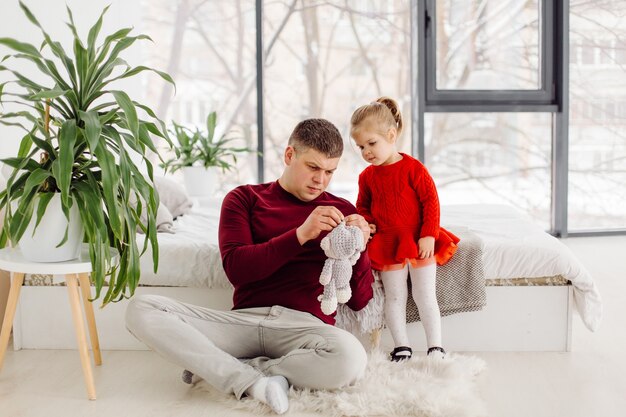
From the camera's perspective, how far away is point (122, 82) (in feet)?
16.1

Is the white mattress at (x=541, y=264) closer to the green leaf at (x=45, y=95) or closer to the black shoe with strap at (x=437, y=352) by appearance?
the black shoe with strap at (x=437, y=352)

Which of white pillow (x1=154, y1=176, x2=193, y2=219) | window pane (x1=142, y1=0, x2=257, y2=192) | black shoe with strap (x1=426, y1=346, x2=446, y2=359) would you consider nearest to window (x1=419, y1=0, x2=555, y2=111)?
window pane (x1=142, y1=0, x2=257, y2=192)

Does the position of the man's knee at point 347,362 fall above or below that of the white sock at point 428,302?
below

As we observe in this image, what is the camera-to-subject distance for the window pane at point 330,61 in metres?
5.53

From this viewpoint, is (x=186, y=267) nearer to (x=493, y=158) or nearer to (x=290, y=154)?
(x=290, y=154)

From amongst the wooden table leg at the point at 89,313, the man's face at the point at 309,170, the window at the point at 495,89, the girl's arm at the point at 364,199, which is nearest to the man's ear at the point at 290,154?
the man's face at the point at 309,170

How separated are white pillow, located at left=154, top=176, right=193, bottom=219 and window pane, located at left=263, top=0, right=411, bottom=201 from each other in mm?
1753

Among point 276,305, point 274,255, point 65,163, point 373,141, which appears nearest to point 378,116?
point 373,141

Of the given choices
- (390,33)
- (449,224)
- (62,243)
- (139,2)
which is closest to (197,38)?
(139,2)

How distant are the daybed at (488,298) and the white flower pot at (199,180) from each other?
194cm

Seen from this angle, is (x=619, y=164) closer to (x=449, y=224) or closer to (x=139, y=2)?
(x=449, y=224)

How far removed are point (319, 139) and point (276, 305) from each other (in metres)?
0.55

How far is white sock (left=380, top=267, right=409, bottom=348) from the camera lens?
2.79 meters

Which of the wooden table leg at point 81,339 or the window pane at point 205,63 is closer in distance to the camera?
the wooden table leg at point 81,339
